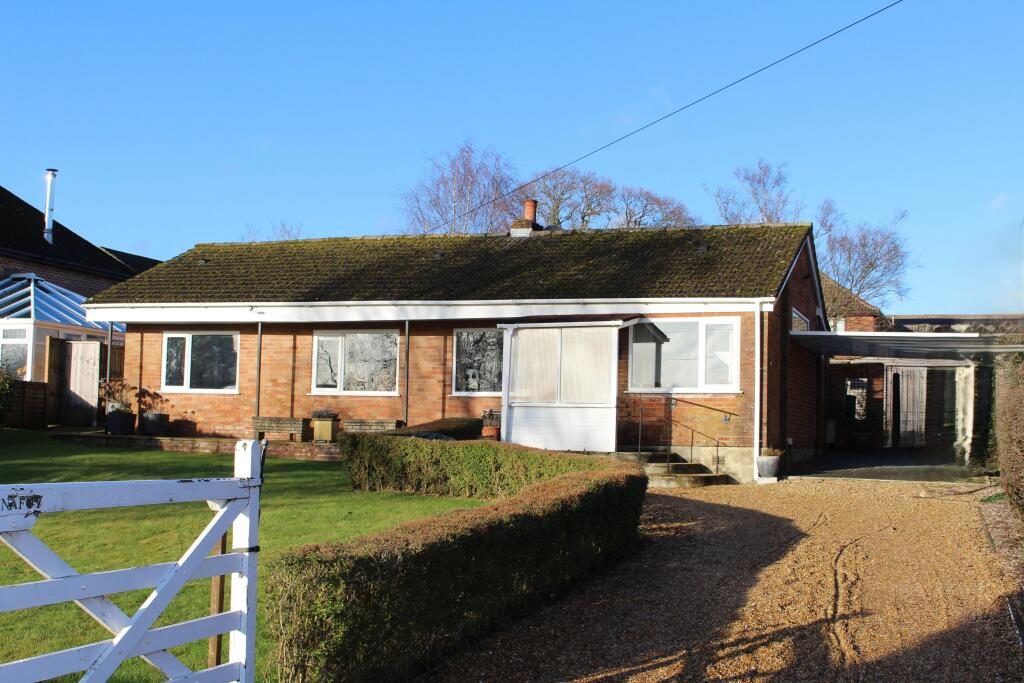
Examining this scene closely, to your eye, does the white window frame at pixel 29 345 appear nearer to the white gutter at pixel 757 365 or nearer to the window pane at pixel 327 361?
the window pane at pixel 327 361

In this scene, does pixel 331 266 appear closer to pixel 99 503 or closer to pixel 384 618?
pixel 384 618

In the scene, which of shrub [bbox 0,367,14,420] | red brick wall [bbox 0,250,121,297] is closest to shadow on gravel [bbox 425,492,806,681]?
shrub [bbox 0,367,14,420]

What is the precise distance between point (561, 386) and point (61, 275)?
856 inches

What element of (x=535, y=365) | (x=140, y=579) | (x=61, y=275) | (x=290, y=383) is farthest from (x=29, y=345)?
(x=140, y=579)

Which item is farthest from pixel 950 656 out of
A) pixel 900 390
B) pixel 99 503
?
pixel 900 390

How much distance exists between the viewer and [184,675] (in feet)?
15.0

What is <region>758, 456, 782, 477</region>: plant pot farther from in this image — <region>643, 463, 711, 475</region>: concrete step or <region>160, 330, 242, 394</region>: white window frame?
<region>160, 330, 242, 394</region>: white window frame

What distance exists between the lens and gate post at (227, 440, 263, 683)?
5.01 metres

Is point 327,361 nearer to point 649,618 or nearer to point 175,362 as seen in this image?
point 175,362

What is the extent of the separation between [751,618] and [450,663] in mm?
2693

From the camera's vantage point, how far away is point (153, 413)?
73.1 ft

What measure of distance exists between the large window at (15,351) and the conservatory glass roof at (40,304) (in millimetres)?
413

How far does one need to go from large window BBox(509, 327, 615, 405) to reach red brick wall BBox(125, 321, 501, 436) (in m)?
1.89

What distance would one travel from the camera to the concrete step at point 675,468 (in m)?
16.2
